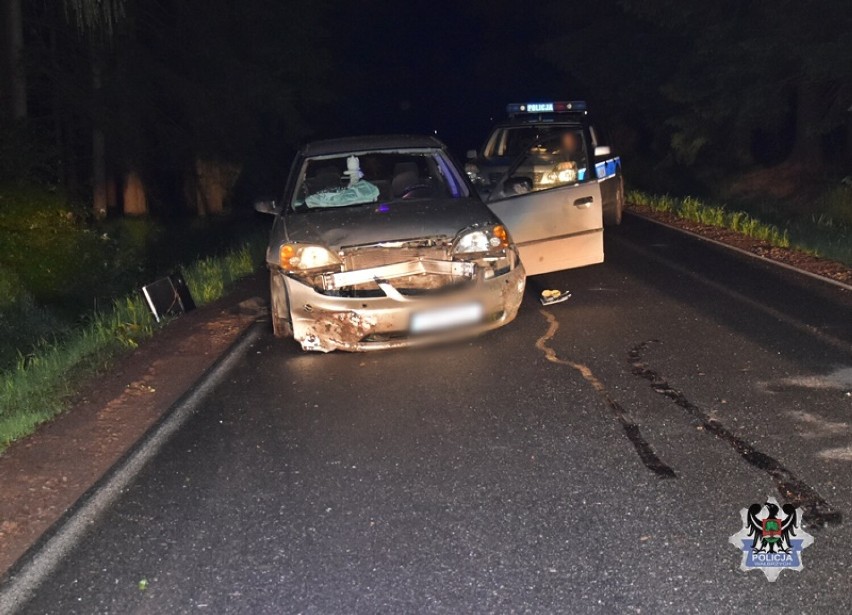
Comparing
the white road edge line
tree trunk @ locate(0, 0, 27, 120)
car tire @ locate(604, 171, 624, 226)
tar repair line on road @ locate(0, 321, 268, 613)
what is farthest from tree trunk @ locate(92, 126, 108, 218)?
tar repair line on road @ locate(0, 321, 268, 613)

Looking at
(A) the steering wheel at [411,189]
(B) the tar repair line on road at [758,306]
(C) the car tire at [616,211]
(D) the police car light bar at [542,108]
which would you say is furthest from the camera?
(D) the police car light bar at [542,108]

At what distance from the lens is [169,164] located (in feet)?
91.8

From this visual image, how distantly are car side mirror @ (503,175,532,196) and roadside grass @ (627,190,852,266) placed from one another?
4749mm

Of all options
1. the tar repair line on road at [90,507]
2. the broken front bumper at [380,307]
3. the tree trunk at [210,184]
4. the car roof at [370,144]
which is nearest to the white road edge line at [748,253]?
the car roof at [370,144]

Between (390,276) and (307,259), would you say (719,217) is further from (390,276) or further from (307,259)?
(307,259)

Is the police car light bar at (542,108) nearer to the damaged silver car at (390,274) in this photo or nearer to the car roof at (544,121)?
the car roof at (544,121)

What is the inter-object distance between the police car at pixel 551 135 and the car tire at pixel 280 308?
540 cm

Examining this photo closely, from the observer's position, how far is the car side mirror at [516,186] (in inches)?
426

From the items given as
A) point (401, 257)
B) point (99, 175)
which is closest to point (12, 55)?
point (99, 175)

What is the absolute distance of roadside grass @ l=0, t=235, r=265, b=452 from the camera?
7.25m

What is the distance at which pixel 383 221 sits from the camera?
8.63 m

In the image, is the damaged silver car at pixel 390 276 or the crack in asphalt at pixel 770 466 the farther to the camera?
the damaged silver car at pixel 390 276

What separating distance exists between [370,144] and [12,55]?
1106cm

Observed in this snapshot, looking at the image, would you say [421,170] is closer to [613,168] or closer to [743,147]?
[613,168]
